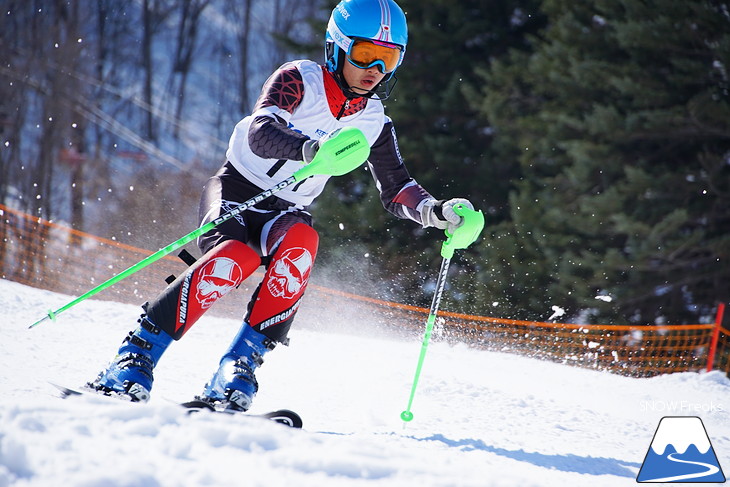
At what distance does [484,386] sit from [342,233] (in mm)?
11144

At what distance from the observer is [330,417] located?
3770 mm

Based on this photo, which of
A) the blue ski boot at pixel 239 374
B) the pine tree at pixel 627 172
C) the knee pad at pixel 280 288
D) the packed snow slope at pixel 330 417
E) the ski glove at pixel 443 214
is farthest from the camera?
the pine tree at pixel 627 172

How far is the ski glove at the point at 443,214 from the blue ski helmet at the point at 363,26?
0.68 metres

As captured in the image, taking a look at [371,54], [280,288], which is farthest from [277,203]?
[371,54]

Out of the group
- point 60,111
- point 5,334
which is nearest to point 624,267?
point 5,334

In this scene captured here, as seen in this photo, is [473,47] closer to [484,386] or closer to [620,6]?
[620,6]

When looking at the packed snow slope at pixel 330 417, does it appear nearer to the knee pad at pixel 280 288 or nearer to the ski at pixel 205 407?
the ski at pixel 205 407

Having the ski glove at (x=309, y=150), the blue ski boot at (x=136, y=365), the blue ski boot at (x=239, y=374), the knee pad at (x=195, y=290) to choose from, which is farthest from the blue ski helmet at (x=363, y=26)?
the blue ski boot at (x=136, y=365)

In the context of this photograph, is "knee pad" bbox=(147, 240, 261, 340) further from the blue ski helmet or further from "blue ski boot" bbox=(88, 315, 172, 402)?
the blue ski helmet

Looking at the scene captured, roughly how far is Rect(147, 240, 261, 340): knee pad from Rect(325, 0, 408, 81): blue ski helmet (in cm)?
110

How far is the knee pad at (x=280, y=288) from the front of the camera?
325cm

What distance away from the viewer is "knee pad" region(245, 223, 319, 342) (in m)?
3.25

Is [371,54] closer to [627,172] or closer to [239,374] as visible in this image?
[239,374]

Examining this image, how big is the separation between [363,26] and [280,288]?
127 centimetres
